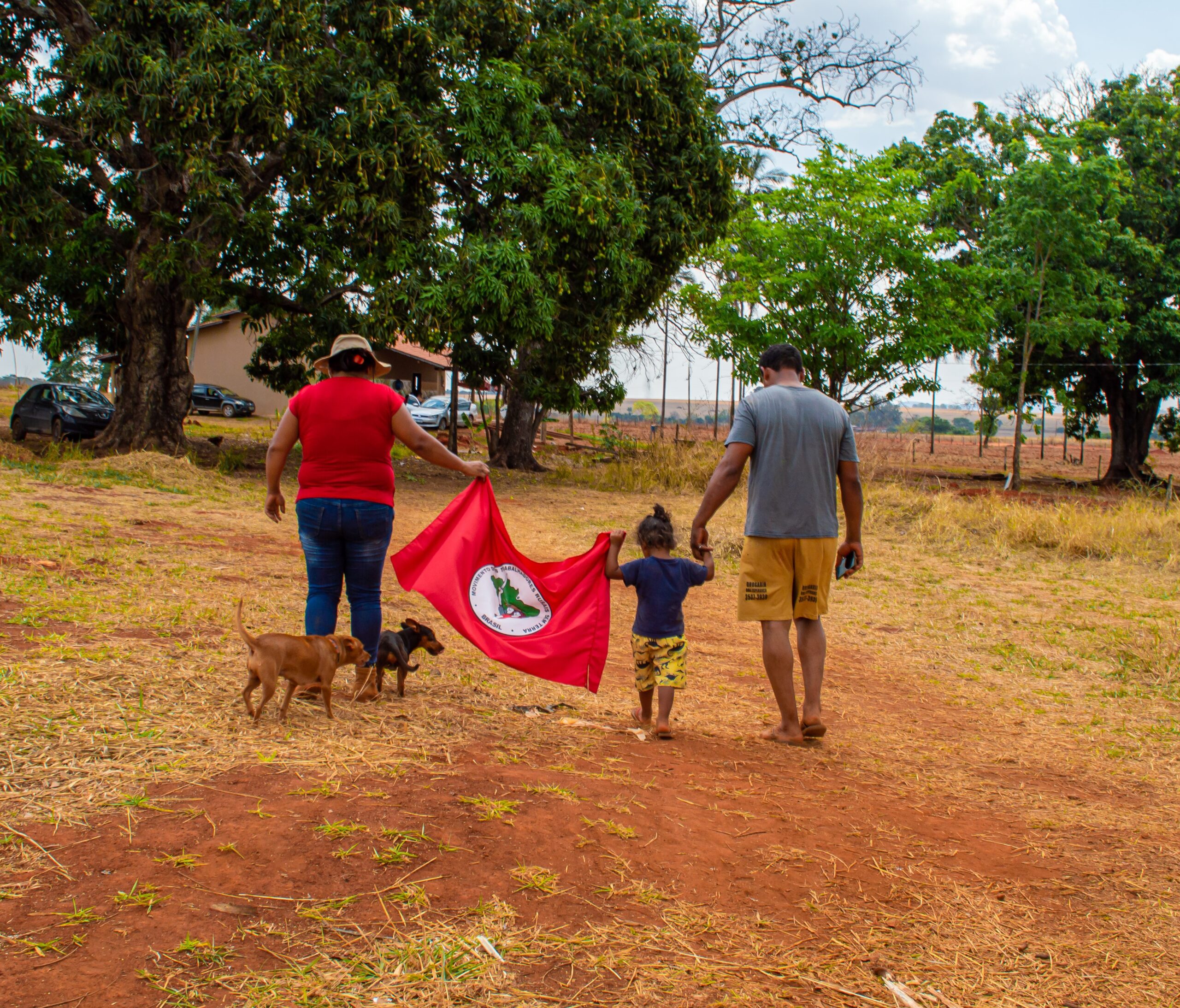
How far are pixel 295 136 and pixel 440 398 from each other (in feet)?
92.8

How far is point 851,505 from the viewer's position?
506 cm

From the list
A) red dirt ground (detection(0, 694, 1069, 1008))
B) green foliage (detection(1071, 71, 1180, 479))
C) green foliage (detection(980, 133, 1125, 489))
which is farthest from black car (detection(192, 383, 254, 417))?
red dirt ground (detection(0, 694, 1069, 1008))

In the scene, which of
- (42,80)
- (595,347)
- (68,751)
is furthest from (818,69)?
(68,751)

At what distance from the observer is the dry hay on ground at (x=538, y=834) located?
2.61m

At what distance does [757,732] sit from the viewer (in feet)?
17.7

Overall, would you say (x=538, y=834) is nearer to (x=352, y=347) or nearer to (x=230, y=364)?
(x=352, y=347)

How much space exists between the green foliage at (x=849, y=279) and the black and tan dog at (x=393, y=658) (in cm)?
1835

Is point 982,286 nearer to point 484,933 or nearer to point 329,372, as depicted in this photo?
point 329,372

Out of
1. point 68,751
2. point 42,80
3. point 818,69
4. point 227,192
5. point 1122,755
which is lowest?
point 1122,755

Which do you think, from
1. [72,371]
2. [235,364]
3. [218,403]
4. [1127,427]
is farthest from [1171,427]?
[72,371]

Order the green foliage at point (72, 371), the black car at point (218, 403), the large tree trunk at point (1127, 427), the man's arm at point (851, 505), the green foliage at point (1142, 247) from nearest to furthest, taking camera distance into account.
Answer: the man's arm at point (851, 505)
the green foliage at point (1142, 247)
the large tree trunk at point (1127, 427)
the black car at point (218, 403)
the green foliage at point (72, 371)

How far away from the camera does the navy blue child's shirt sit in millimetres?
4844

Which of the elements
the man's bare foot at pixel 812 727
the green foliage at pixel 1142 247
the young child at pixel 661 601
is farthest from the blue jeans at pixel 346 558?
the green foliage at pixel 1142 247

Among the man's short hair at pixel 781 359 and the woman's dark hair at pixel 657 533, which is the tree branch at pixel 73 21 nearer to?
the man's short hair at pixel 781 359
